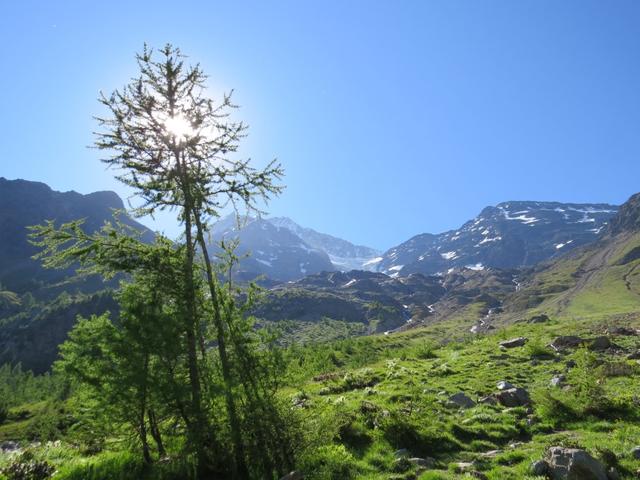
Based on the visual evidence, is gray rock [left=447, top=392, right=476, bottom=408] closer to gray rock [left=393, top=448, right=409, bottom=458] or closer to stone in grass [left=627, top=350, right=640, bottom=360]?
gray rock [left=393, top=448, right=409, bottom=458]

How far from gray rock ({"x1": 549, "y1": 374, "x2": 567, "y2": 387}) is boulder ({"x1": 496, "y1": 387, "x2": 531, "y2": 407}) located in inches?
100.0

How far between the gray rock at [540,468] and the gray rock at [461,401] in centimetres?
998

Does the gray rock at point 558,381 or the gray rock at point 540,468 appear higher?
the gray rock at point 540,468

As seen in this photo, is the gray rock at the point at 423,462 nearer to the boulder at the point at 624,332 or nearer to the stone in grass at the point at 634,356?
the stone in grass at the point at 634,356

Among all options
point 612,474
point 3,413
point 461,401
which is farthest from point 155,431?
point 3,413

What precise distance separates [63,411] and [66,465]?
69.0 m

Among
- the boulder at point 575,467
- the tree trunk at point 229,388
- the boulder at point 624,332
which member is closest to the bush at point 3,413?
the tree trunk at point 229,388

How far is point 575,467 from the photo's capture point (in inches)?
465

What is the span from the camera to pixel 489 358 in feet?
121

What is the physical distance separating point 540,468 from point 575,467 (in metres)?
1.28

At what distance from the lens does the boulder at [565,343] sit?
1433 inches

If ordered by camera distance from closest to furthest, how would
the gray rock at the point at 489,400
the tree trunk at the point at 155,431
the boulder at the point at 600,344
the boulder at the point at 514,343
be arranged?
the tree trunk at the point at 155,431
the gray rock at the point at 489,400
the boulder at the point at 600,344
the boulder at the point at 514,343

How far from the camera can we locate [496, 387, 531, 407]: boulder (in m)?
22.2

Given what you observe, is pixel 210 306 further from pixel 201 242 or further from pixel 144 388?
pixel 144 388
